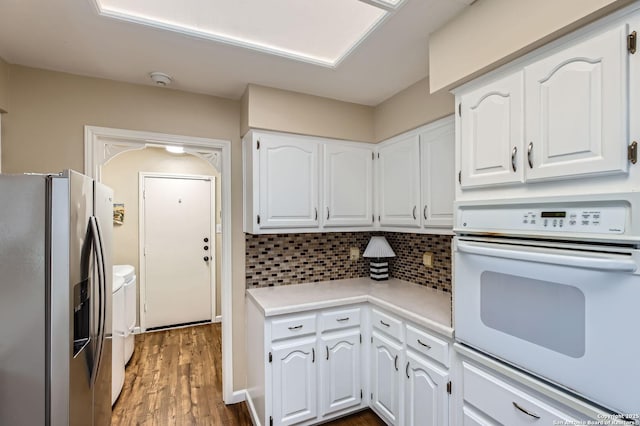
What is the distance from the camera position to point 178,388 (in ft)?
8.60

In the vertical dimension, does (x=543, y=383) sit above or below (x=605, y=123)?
below

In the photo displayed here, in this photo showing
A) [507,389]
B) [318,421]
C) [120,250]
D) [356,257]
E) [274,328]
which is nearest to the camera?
[507,389]

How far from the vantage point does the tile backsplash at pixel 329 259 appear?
92.7 inches

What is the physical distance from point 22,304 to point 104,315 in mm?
537

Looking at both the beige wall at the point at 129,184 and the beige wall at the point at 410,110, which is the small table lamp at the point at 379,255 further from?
the beige wall at the point at 129,184

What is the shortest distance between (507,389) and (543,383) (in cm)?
17

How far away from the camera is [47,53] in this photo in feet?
5.78

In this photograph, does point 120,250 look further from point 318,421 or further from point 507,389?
point 507,389

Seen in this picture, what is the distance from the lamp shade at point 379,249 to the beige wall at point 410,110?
88 centimetres

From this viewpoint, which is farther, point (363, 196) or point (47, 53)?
point (363, 196)

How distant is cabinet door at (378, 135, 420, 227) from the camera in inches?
86.6

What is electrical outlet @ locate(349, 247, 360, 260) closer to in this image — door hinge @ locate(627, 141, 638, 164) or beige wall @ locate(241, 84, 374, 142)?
beige wall @ locate(241, 84, 374, 142)

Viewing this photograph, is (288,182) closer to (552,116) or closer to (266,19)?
(266,19)

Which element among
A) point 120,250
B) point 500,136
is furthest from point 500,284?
point 120,250
